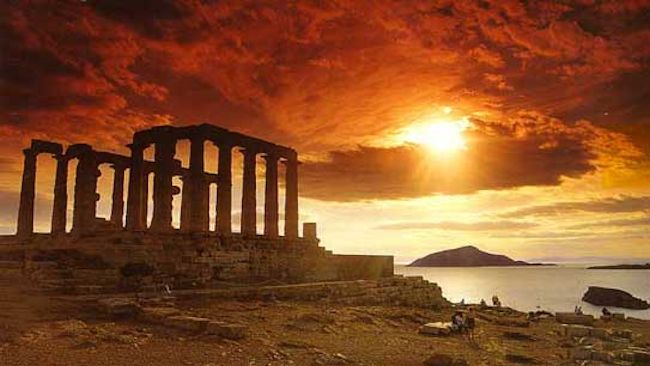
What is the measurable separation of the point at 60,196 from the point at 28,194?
6.41 ft

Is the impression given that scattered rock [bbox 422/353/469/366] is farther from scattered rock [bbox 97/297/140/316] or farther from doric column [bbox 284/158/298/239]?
doric column [bbox 284/158/298/239]

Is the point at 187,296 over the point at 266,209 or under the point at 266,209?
under

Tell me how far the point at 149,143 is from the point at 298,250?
1092 cm

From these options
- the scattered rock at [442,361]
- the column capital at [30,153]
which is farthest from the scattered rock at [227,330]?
the column capital at [30,153]

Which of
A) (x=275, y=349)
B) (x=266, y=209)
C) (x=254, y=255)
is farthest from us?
(x=266, y=209)

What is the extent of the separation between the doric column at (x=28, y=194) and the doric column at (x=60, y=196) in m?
1.36

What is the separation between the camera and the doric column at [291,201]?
36.9 m

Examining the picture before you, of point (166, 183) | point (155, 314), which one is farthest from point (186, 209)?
point (155, 314)

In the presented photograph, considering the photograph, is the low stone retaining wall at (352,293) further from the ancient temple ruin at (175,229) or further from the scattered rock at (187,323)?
the scattered rock at (187,323)

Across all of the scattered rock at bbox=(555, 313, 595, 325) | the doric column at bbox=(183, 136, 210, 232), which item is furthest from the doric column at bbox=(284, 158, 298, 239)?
the scattered rock at bbox=(555, 313, 595, 325)

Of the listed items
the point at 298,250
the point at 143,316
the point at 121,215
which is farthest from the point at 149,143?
the point at 143,316

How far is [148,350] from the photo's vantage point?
39.2ft

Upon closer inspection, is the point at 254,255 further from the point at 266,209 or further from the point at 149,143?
the point at 149,143

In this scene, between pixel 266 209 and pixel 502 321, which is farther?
pixel 266 209
